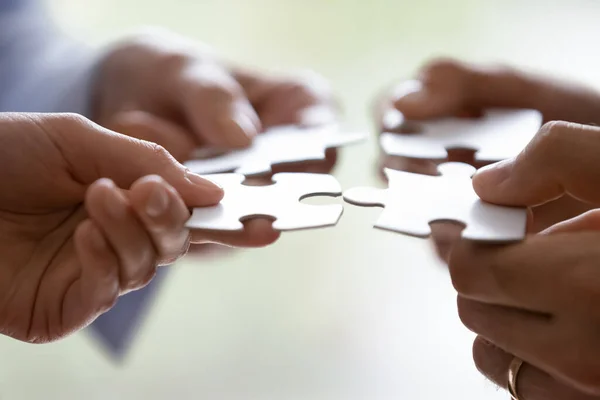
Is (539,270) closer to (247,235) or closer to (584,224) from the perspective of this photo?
(584,224)

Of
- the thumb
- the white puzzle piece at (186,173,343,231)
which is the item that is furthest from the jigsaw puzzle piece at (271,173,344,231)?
the thumb

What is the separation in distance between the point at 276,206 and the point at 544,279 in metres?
0.28

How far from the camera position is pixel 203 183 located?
66 centimetres

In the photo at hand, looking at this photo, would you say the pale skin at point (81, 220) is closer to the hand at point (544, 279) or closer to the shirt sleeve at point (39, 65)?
the hand at point (544, 279)

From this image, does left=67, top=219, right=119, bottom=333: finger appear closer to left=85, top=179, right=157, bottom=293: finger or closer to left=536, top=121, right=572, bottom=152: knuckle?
left=85, top=179, right=157, bottom=293: finger

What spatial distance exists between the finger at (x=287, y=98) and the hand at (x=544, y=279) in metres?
0.50

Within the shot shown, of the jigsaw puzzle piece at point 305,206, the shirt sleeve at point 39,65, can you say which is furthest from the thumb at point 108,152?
the shirt sleeve at point 39,65

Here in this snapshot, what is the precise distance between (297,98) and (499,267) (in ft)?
2.17

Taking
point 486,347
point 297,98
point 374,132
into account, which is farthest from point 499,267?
point 297,98

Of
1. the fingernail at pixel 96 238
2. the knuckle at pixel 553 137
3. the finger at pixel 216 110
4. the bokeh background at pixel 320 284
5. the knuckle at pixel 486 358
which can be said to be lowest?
the bokeh background at pixel 320 284

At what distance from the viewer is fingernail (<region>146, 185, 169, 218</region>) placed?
1.99ft

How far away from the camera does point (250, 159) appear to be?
89 centimetres

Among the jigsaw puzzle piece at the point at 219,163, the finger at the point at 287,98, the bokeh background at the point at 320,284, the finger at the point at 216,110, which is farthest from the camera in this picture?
the bokeh background at the point at 320,284

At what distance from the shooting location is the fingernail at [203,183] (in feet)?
2.15
